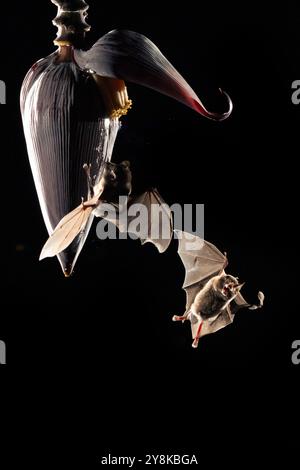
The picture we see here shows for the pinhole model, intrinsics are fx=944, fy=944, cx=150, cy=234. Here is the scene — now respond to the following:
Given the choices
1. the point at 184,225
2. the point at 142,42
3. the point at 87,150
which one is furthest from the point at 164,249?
the point at 142,42

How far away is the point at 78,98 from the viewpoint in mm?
1276

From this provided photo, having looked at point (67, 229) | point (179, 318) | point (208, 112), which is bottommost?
point (179, 318)

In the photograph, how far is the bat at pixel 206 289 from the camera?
1.37m

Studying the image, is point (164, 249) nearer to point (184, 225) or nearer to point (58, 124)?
point (184, 225)

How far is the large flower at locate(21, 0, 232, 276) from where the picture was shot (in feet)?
4.05

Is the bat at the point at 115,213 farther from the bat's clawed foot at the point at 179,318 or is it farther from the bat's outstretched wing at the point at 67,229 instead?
the bat's clawed foot at the point at 179,318

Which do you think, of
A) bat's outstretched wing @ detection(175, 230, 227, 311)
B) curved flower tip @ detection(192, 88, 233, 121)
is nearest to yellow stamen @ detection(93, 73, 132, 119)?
curved flower tip @ detection(192, 88, 233, 121)

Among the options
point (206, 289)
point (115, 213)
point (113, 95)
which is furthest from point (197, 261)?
point (113, 95)

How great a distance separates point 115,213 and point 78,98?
0.17m

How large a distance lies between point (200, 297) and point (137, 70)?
0.36 meters

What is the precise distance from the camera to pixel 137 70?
48.3 inches

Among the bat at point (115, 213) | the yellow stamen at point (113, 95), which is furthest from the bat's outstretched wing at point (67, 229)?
the yellow stamen at point (113, 95)

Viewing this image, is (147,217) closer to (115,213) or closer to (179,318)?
(115,213)

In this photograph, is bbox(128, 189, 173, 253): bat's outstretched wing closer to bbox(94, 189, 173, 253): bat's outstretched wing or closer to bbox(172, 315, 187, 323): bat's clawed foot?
bbox(94, 189, 173, 253): bat's outstretched wing
